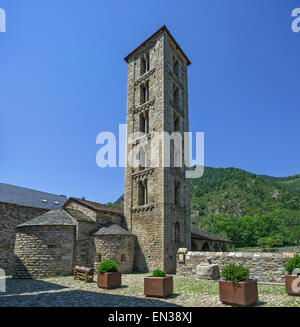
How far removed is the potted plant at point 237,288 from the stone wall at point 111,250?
11115 millimetres

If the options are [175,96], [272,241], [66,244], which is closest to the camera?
[66,244]

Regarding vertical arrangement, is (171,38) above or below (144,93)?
above

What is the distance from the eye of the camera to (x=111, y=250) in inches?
702

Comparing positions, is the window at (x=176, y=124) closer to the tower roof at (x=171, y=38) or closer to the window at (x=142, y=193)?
the window at (x=142, y=193)

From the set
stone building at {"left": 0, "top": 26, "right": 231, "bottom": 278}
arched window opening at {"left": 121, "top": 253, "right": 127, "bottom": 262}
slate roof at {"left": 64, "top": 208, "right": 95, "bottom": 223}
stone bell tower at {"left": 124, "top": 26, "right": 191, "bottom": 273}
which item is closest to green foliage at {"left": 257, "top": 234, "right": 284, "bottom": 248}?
stone building at {"left": 0, "top": 26, "right": 231, "bottom": 278}

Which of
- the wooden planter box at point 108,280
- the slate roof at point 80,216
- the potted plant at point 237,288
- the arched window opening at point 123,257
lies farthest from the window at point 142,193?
the potted plant at point 237,288

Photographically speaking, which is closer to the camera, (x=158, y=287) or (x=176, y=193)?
(x=158, y=287)

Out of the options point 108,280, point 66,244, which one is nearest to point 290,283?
point 108,280

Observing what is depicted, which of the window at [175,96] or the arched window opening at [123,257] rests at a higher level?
the window at [175,96]

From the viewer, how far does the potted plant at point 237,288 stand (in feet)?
25.3

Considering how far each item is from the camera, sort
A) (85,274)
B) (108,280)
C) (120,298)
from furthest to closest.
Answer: (85,274)
(108,280)
(120,298)

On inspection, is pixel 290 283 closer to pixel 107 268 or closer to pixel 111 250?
pixel 107 268

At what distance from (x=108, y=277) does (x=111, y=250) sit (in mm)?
6552
